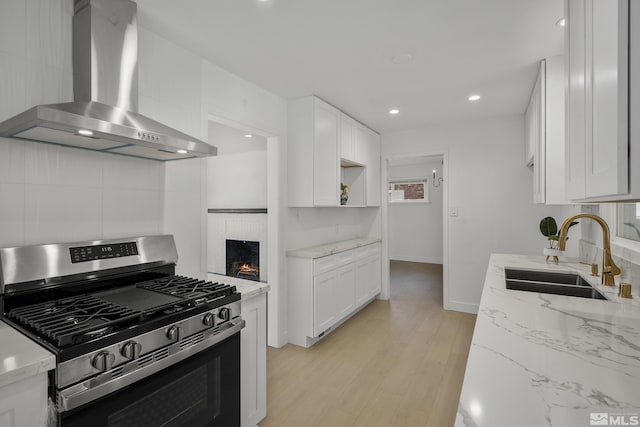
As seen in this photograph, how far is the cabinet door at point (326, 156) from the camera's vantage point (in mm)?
3170

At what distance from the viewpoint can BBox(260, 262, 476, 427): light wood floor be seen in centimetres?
209

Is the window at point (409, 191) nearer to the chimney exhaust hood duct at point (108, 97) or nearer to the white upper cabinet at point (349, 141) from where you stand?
the white upper cabinet at point (349, 141)

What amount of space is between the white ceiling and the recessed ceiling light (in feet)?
0.14

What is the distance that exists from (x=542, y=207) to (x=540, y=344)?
131 inches

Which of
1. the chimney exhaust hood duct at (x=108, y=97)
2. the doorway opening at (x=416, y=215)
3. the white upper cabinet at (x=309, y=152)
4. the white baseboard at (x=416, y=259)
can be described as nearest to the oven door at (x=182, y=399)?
the chimney exhaust hood duct at (x=108, y=97)

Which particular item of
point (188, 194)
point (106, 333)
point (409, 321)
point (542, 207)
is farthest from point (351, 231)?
point (106, 333)

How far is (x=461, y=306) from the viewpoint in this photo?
4145 millimetres

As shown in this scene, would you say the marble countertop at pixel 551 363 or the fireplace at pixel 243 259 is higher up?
the marble countertop at pixel 551 363

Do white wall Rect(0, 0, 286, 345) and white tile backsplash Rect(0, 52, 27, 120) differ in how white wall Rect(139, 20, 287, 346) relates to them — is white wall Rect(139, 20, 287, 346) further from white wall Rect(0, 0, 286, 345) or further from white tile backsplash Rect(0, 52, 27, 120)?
white tile backsplash Rect(0, 52, 27, 120)

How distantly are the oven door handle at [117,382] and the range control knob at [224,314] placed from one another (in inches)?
2.4

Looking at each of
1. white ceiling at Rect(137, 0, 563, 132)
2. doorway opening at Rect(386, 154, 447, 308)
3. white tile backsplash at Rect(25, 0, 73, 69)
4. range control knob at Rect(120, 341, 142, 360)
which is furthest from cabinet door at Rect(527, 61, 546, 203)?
doorway opening at Rect(386, 154, 447, 308)

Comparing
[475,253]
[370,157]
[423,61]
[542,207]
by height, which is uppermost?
[423,61]

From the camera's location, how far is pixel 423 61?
2.40 metres

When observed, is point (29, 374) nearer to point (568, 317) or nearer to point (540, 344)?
point (540, 344)
